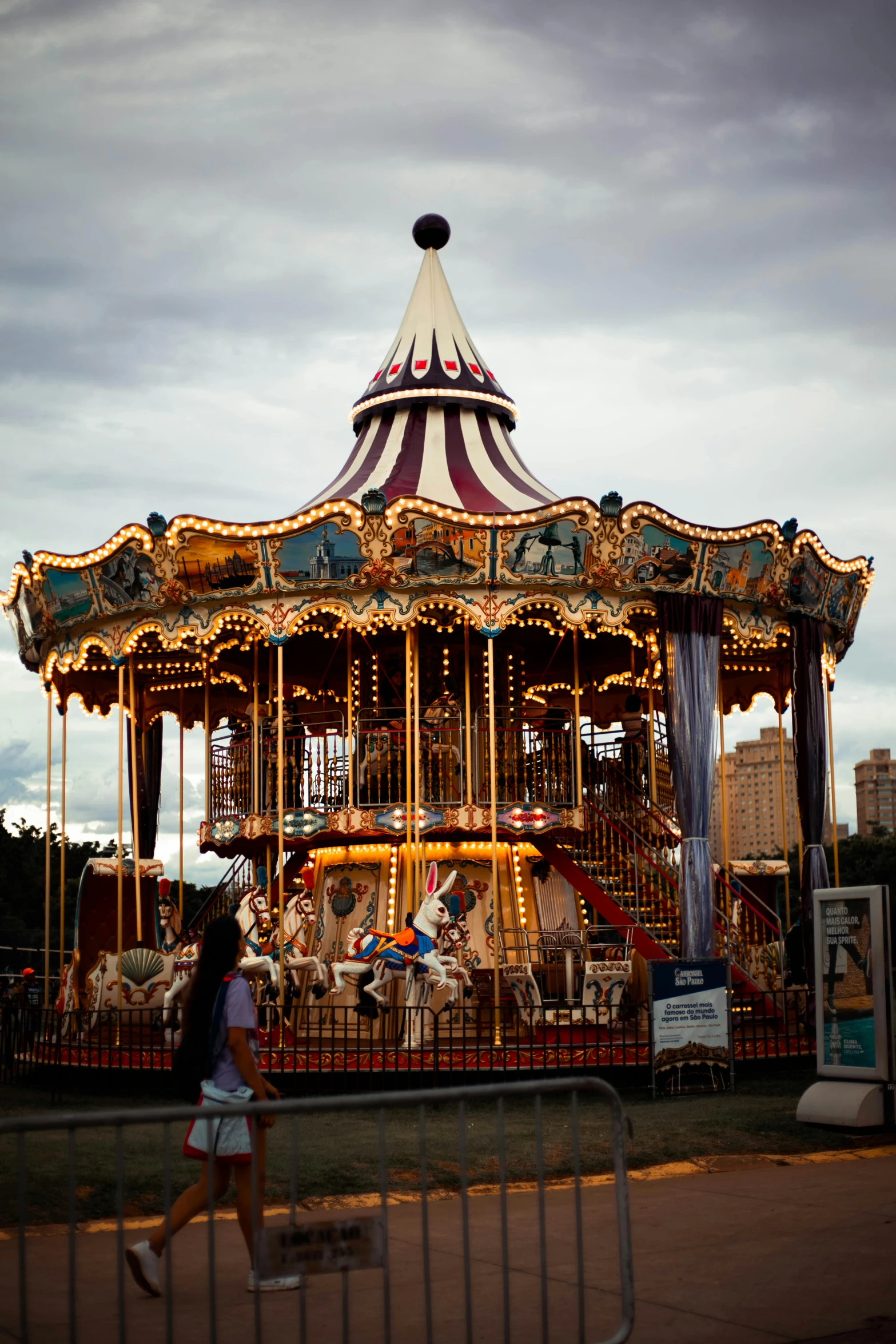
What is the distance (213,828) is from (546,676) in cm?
601

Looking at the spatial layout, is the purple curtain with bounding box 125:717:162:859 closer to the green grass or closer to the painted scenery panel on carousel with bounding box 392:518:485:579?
the painted scenery panel on carousel with bounding box 392:518:485:579

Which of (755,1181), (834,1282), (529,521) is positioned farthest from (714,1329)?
(529,521)

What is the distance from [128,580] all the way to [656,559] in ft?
21.5

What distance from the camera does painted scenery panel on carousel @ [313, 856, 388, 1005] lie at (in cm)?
1869

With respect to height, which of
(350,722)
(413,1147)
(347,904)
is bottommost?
(413,1147)

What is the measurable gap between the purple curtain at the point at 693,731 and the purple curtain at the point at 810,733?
148cm

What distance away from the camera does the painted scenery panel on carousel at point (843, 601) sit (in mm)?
18672

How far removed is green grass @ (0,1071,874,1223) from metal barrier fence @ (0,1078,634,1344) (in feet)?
0.27

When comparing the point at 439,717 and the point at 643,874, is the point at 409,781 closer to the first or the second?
the point at 439,717

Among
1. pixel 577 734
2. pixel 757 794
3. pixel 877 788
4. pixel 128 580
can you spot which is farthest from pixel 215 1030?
pixel 757 794

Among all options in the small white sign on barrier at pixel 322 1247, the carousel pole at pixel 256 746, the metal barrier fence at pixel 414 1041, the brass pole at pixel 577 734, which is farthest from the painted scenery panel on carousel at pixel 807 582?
the small white sign on barrier at pixel 322 1247

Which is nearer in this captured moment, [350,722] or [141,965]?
[141,965]

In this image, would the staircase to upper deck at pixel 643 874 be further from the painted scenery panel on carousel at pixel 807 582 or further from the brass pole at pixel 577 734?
the painted scenery panel on carousel at pixel 807 582

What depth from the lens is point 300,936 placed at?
16578 mm
